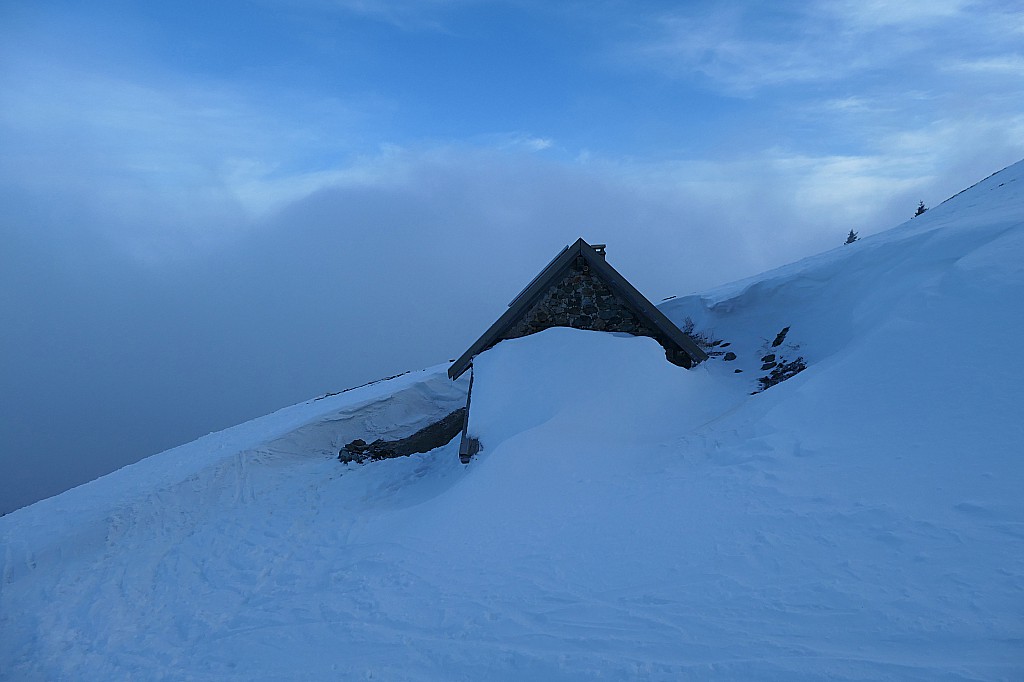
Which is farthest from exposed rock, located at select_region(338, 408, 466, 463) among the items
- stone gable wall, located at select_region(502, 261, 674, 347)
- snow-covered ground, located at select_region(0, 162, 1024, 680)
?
stone gable wall, located at select_region(502, 261, 674, 347)

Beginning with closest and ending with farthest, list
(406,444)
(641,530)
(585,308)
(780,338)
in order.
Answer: (641,530), (585,308), (780,338), (406,444)

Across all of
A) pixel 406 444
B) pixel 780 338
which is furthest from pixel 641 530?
pixel 406 444

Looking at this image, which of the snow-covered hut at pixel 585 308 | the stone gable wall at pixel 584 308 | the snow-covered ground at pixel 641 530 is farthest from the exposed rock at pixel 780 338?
the stone gable wall at pixel 584 308

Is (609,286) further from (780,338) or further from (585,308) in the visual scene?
(780,338)

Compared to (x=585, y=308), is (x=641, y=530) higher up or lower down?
lower down

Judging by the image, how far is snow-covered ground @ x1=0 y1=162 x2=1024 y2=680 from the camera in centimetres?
470

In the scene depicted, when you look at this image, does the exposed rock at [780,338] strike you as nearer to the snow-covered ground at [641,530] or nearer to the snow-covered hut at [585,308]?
the snow-covered ground at [641,530]

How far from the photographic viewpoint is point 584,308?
522 inches

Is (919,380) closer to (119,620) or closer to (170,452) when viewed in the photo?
(119,620)

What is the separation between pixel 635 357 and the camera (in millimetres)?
11914

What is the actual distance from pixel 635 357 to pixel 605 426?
2.23 m

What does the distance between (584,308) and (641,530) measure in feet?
23.7

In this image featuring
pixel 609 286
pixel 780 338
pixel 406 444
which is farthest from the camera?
pixel 406 444

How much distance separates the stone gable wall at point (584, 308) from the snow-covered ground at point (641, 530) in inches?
23.0
